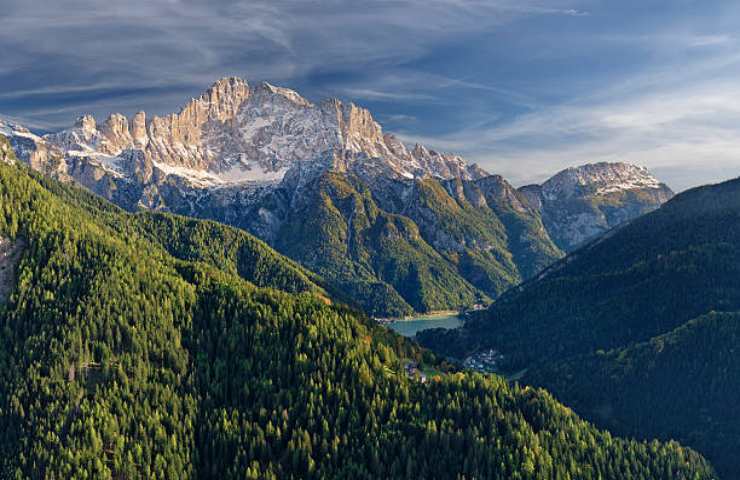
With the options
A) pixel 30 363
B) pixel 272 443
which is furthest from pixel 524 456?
pixel 30 363

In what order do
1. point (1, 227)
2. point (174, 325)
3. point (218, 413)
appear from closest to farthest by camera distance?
point (218, 413)
point (174, 325)
point (1, 227)

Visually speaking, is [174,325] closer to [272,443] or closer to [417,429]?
[272,443]

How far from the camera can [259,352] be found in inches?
6831

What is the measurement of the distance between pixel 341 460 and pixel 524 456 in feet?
140

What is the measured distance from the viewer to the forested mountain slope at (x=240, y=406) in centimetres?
14075

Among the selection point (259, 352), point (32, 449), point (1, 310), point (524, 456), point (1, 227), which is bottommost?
point (524, 456)

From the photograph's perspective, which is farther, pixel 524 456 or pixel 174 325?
pixel 174 325

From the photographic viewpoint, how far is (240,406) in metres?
158

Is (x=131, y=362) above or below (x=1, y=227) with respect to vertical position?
below

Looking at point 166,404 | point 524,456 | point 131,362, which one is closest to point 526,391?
point 524,456

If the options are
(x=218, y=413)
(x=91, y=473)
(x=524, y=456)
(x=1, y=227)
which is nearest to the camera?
(x=91, y=473)

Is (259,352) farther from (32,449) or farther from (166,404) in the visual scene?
(32,449)

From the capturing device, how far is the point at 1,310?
17438 cm

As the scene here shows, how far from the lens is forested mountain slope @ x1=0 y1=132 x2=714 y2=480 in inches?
5541
